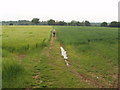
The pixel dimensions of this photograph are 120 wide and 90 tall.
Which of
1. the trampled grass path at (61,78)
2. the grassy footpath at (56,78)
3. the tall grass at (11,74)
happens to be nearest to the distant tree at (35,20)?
the grassy footpath at (56,78)

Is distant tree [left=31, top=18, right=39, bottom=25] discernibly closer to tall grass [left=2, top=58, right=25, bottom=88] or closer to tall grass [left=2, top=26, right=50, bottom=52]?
tall grass [left=2, top=26, right=50, bottom=52]

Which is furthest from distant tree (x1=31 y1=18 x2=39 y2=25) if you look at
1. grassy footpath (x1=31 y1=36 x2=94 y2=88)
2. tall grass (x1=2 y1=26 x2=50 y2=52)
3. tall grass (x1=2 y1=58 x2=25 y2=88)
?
tall grass (x1=2 y1=58 x2=25 y2=88)

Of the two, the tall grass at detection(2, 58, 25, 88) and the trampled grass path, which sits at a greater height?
the tall grass at detection(2, 58, 25, 88)

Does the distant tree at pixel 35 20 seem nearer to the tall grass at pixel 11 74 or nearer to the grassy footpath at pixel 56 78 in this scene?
the grassy footpath at pixel 56 78

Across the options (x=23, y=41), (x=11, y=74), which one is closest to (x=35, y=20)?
(x=23, y=41)

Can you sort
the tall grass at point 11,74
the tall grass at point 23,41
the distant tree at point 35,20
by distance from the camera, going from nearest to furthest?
the tall grass at point 11,74, the tall grass at point 23,41, the distant tree at point 35,20

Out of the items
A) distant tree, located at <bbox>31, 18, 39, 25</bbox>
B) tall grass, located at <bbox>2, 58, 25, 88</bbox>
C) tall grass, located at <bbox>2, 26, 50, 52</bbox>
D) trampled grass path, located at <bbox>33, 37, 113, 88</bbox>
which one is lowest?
trampled grass path, located at <bbox>33, 37, 113, 88</bbox>

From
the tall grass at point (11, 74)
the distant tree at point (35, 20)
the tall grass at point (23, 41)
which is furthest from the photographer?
the distant tree at point (35, 20)

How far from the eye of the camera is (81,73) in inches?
258

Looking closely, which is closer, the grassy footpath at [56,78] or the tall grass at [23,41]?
the grassy footpath at [56,78]

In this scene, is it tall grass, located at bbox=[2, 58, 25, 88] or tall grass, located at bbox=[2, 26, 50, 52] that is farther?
tall grass, located at bbox=[2, 26, 50, 52]

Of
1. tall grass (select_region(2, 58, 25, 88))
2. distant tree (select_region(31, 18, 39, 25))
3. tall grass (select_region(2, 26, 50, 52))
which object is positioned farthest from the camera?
distant tree (select_region(31, 18, 39, 25))

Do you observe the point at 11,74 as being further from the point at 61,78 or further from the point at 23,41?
the point at 23,41

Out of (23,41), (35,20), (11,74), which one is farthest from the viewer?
(35,20)
